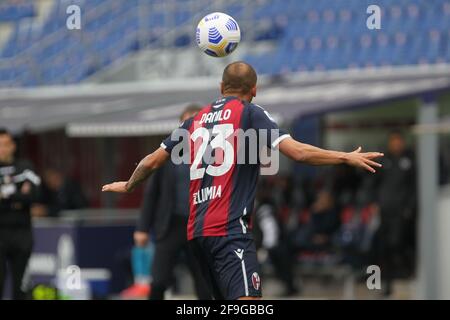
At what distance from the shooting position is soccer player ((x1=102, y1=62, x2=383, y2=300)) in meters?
7.00

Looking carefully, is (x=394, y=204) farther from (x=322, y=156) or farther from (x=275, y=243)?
(x=322, y=156)

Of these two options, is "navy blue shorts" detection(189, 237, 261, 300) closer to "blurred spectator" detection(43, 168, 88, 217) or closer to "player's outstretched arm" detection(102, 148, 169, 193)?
"player's outstretched arm" detection(102, 148, 169, 193)

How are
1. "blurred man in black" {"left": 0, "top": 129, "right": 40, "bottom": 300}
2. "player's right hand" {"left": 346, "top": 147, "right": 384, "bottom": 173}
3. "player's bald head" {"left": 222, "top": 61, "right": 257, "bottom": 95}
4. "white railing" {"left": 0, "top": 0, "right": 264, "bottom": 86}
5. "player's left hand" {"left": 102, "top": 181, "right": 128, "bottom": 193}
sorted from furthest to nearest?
"white railing" {"left": 0, "top": 0, "right": 264, "bottom": 86} → "blurred man in black" {"left": 0, "top": 129, "right": 40, "bottom": 300} → "player's left hand" {"left": 102, "top": 181, "right": 128, "bottom": 193} → "player's bald head" {"left": 222, "top": 61, "right": 257, "bottom": 95} → "player's right hand" {"left": 346, "top": 147, "right": 384, "bottom": 173}

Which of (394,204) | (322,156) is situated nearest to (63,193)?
(394,204)

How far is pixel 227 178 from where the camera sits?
281 inches

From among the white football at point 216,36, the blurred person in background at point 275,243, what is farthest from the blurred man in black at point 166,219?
the blurred person in background at point 275,243

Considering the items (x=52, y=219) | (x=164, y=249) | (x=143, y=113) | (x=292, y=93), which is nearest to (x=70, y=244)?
(x=52, y=219)

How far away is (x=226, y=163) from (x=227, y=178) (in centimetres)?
9

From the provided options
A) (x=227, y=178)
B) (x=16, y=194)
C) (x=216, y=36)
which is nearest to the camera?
(x=227, y=178)

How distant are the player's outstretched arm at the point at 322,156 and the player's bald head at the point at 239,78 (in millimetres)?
475

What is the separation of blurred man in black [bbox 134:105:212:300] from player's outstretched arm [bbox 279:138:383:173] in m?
3.61

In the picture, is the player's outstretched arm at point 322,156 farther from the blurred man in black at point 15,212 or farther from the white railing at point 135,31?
the white railing at point 135,31

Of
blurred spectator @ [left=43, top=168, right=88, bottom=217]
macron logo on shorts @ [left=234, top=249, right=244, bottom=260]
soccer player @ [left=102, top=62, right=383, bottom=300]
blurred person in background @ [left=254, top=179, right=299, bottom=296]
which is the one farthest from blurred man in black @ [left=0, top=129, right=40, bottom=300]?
blurred spectator @ [left=43, top=168, right=88, bottom=217]

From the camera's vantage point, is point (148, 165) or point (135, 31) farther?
point (135, 31)
